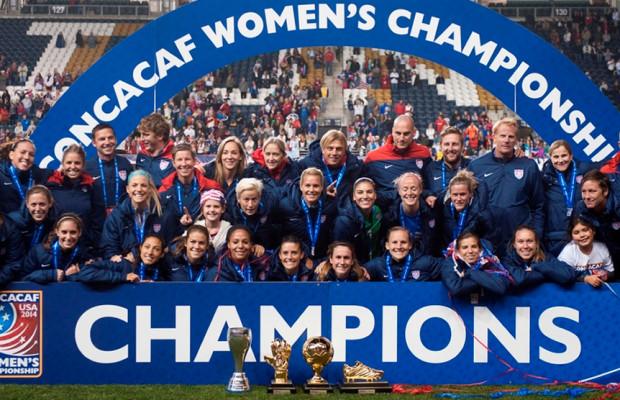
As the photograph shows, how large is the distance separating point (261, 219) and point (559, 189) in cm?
225

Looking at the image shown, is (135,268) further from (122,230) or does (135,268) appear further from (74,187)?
(74,187)

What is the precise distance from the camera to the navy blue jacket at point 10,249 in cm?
696

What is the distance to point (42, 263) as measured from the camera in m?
6.98

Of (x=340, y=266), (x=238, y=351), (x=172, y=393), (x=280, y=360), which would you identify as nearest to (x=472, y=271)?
(x=340, y=266)

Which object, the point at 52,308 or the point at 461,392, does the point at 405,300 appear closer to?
the point at 461,392

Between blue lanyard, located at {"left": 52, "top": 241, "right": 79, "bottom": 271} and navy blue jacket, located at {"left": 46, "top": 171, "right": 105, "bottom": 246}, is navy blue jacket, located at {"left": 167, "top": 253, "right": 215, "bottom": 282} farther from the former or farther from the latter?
navy blue jacket, located at {"left": 46, "top": 171, "right": 105, "bottom": 246}

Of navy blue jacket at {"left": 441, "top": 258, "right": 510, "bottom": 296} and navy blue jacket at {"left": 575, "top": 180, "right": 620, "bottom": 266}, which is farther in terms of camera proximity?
navy blue jacket at {"left": 575, "top": 180, "right": 620, "bottom": 266}

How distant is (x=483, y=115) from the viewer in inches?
1158

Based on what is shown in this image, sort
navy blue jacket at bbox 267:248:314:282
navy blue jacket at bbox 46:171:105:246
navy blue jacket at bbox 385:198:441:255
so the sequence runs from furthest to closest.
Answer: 1. navy blue jacket at bbox 46:171:105:246
2. navy blue jacket at bbox 385:198:441:255
3. navy blue jacket at bbox 267:248:314:282

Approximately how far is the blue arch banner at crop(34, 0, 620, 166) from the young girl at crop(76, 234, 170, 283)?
211 centimetres

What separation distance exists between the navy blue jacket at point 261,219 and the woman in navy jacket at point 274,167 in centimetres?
29

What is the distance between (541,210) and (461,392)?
1.81m

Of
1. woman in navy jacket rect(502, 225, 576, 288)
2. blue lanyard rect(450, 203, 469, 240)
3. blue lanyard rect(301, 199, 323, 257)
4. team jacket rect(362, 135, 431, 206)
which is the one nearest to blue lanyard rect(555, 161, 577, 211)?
woman in navy jacket rect(502, 225, 576, 288)

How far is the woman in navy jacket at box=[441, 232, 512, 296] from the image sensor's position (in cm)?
687
